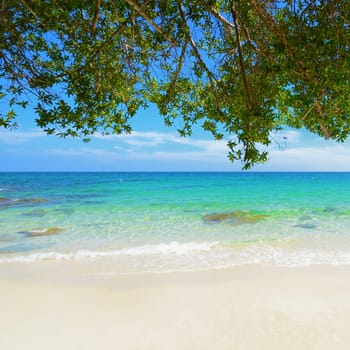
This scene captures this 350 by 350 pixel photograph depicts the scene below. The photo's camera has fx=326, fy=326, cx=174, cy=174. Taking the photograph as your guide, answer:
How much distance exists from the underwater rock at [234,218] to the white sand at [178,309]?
22.2ft

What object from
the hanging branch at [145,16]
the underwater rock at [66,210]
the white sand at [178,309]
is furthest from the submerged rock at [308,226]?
the underwater rock at [66,210]

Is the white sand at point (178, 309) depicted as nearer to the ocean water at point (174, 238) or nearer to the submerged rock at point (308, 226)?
the ocean water at point (174, 238)

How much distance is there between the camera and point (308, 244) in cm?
926

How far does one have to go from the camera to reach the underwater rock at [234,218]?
1352 cm

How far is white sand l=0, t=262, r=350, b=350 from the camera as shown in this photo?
3.87 meters

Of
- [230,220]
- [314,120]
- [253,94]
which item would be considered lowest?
[230,220]

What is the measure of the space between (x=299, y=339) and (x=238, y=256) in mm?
4030

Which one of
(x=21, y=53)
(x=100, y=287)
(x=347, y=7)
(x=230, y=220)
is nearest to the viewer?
(x=347, y=7)

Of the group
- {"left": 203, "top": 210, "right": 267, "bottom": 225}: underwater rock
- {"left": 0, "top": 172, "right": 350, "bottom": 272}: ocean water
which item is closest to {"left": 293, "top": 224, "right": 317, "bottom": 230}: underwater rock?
{"left": 0, "top": 172, "right": 350, "bottom": 272}: ocean water

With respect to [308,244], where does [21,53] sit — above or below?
above

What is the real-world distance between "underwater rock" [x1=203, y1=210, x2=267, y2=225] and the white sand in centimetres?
676

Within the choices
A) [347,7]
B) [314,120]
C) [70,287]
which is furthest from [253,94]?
[70,287]

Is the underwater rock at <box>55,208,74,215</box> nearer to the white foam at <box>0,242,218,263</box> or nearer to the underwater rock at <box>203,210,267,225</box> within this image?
the underwater rock at <box>203,210,267,225</box>

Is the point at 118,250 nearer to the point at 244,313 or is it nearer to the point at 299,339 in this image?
the point at 244,313
